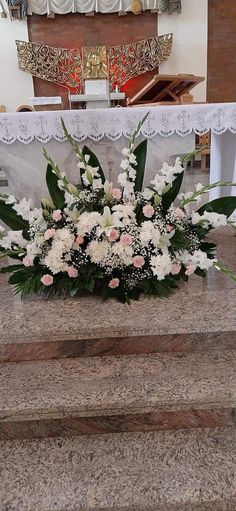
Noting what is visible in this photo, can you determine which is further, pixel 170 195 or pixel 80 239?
pixel 170 195

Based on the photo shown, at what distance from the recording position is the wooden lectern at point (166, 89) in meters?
2.67

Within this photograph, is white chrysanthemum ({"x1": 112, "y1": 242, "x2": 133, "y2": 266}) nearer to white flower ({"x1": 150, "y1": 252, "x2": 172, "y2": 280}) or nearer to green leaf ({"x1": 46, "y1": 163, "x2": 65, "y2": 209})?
white flower ({"x1": 150, "y1": 252, "x2": 172, "y2": 280})

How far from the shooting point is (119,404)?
4.13ft

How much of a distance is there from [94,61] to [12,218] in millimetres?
6245

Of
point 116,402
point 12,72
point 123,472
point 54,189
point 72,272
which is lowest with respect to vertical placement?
point 123,472

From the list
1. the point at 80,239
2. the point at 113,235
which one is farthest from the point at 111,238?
the point at 80,239

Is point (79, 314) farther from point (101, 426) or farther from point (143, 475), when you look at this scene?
point (143, 475)

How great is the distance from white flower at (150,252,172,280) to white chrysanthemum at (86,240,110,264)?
0.18m

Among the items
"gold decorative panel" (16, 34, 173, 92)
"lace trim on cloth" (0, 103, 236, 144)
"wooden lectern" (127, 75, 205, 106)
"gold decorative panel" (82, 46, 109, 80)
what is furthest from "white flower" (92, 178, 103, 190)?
"gold decorative panel" (82, 46, 109, 80)

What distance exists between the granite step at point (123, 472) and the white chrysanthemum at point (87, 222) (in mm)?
692

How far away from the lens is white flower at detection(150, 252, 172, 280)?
1.55 metres

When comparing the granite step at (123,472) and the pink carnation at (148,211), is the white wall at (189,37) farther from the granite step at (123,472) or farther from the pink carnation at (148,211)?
the granite step at (123,472)

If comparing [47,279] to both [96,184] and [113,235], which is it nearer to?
[113,235]

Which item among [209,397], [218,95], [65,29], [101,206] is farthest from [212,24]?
[209,397]
